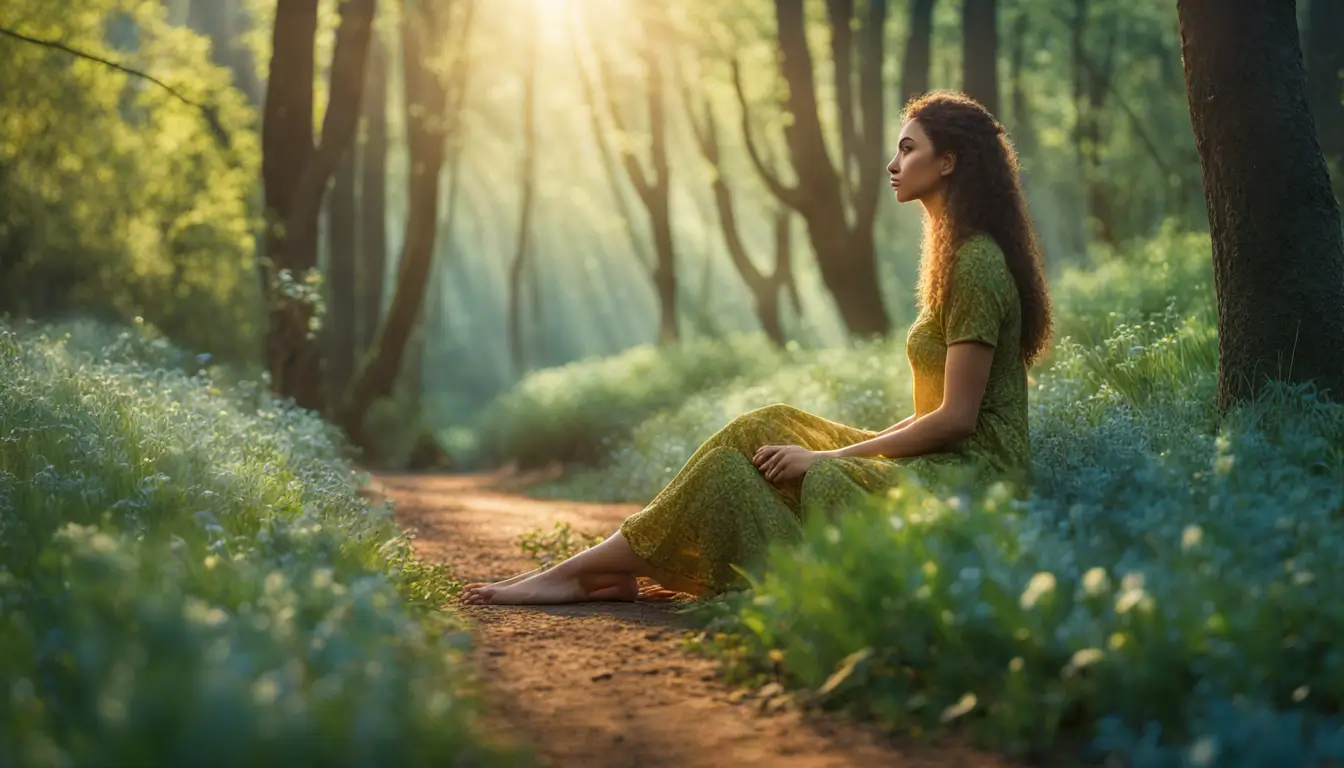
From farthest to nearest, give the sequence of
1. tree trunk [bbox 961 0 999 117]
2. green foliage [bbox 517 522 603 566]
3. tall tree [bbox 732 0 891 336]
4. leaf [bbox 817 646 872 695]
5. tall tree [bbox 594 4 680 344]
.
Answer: tall tree [bbox 594 4 680 344] → tall tree [bbox 732 0 891 336] → tree trunk [bbox 961 0 999 117] → green foliage [bbox 517 522 603 566] → leaf [bbox 817 646 872 695]

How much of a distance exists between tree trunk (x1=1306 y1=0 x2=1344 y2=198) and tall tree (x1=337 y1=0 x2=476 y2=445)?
11.7 metres

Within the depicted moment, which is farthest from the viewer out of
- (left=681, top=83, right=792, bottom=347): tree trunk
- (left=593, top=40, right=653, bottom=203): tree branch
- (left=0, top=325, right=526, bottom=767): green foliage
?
(left=681, top=83, right=792, bottom=347): tree trunk

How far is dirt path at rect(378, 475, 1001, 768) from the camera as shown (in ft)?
10.9

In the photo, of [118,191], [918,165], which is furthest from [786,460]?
[118,191]

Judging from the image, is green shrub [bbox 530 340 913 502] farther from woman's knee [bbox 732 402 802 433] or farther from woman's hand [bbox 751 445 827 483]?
woman's hand [bbox 751 445 827 483]

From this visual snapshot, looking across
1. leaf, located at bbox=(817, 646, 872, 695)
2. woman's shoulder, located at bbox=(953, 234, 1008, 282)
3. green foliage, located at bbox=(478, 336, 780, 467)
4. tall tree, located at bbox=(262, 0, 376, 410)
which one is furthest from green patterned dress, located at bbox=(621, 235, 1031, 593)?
green foliage, located at bbox=(478, 336, 780, 467)

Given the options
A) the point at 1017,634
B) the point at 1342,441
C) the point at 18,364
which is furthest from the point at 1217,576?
the point at 18,364

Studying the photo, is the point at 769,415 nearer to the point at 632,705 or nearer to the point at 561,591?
the point at 561,591

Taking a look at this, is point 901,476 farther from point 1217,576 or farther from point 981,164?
point 981,164

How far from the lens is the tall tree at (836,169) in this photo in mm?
13648

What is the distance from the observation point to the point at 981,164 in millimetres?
5004

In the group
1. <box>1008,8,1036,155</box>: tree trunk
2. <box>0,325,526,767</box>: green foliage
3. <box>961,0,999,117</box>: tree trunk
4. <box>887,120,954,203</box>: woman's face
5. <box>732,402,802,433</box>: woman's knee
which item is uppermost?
<box>1008,8,1036,155</box>: tree trunk

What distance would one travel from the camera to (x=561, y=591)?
213 inches

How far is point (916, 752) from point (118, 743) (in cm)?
205
